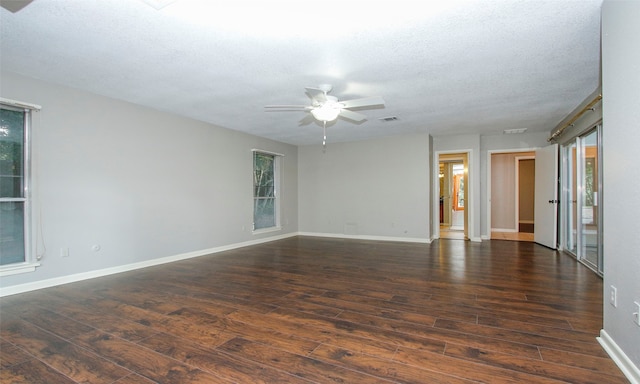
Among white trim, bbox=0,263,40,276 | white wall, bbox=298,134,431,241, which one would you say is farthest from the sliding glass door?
white trim, bbox=0,263,40,276

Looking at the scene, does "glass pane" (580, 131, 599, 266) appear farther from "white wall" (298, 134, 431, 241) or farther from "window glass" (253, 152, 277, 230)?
"window glass" (253, 152, 277, 230)

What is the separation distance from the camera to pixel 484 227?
287 inches

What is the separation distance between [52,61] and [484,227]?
813 centimetres

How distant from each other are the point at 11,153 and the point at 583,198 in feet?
26.0

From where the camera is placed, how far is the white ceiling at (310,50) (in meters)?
2.30

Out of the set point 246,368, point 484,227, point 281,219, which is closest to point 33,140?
point 246,368

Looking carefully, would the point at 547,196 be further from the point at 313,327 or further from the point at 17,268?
the point at 17,268

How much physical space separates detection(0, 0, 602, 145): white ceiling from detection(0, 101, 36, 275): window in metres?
0.59

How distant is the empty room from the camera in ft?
6.56

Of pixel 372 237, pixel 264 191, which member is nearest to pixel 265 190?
pixel 264 191

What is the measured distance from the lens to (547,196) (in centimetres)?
620

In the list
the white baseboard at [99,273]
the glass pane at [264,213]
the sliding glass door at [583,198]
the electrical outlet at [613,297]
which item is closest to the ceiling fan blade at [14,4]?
the white baseboard at [99,273]

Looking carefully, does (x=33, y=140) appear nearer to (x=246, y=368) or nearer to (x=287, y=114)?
(x=287, y=114)

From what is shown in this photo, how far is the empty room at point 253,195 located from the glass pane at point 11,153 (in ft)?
0.06
